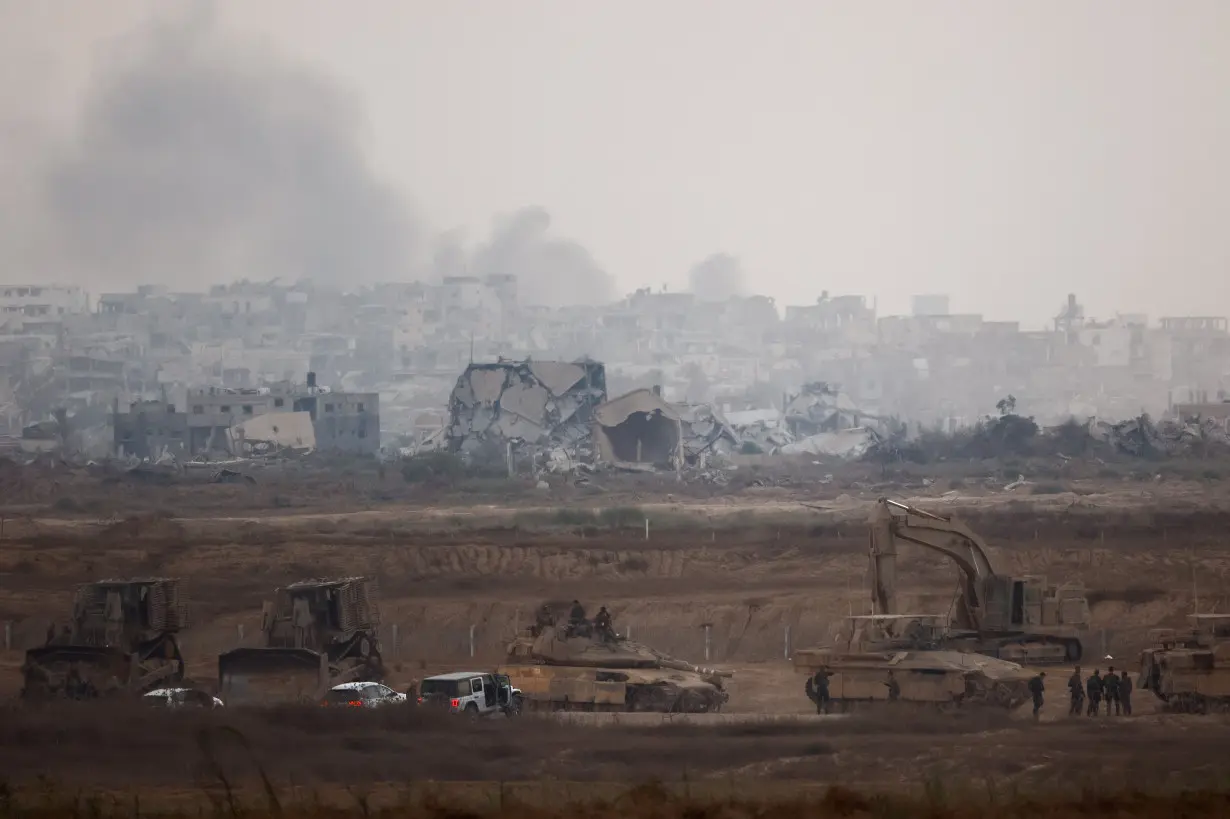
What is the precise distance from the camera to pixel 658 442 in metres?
72.6

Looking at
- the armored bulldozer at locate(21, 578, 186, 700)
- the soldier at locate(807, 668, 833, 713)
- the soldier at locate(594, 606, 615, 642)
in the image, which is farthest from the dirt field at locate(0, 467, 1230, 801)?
the soldier at locate(594, 606, 615, 642)

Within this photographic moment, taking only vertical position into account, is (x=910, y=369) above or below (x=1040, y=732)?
above

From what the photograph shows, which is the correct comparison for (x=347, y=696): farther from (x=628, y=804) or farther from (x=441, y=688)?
(x=628, y=804)

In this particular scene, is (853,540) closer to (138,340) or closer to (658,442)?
(658,442)

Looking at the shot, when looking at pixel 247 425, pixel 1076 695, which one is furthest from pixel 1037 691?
pixel 247 425

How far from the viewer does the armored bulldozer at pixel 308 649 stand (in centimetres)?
2495

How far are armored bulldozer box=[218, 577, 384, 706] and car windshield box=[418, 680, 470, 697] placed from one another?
6.25ft

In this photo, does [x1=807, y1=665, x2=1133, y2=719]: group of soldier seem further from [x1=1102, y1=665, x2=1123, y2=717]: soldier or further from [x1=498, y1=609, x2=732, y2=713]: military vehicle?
[x1=498, y1=609, x2=732, y2=713]: military vehicle

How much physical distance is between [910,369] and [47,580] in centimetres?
11458

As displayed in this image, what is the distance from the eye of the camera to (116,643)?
26.1 metres

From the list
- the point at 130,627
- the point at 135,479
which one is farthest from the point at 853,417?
the point at 130,627

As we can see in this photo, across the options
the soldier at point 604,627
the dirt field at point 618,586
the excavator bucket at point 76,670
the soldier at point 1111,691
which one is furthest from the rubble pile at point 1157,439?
the excavator bucket at point 76,670

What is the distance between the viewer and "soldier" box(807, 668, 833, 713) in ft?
80.8

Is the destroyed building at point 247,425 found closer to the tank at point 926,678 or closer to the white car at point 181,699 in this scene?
the white car at point 181,699
